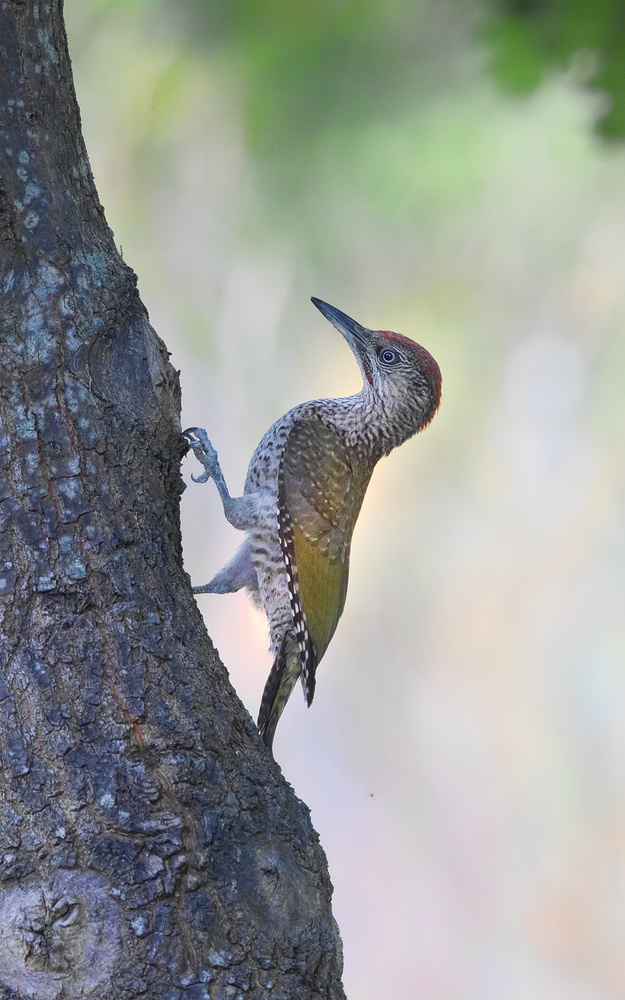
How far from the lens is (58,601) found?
1393mm

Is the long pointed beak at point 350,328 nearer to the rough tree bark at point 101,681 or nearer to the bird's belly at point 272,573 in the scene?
the bird's belly at point 272,573

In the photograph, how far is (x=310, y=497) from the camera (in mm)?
2688

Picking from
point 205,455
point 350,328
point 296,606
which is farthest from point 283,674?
point 350,328

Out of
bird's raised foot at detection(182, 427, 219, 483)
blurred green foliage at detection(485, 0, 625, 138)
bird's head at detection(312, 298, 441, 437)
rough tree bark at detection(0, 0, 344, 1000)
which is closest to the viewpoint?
rough tree bark at detection(0, 0, 344, 1000)

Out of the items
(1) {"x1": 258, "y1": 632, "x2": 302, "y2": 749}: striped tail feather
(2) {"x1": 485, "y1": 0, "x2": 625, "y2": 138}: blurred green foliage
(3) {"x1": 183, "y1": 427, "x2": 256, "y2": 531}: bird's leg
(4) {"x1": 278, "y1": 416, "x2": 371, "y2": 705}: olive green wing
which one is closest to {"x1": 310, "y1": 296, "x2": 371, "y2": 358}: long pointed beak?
(4) {"x1": 278, "y1": 416, "x2": 371, "y2": 705}: olive green wing

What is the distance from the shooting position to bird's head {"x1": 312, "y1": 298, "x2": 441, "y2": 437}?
2934mm

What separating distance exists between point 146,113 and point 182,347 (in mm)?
916

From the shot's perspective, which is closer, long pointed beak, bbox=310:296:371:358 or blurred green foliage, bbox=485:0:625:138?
long pointed beak, bbox=310:296:371:358

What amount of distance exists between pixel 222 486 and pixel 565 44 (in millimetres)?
2049

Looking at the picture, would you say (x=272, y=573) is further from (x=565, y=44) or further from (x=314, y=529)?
(x=565, y=44)

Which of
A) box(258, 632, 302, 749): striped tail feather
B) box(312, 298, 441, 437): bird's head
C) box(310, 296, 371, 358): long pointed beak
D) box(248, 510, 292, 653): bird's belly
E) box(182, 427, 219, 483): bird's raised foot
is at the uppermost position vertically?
box(310, 296, 371, 358): long pointed beak

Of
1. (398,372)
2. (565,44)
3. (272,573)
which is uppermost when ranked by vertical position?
(565,44)

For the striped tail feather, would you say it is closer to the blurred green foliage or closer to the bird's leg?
the bird's leg

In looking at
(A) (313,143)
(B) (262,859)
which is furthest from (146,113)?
(B) (262,859)
